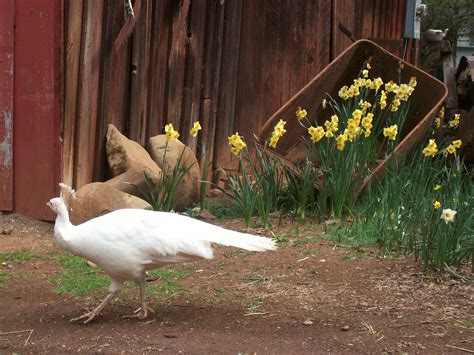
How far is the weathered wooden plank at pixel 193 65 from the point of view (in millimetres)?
7871

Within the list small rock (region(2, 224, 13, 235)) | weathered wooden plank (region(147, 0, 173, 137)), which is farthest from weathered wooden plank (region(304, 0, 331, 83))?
small rock (region(2, 224, 13, 235))

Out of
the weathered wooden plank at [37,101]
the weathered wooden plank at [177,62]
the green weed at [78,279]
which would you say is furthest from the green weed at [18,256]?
the weathered wooden plank at [177,62]

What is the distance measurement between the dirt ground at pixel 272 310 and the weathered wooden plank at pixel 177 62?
2.50 metres

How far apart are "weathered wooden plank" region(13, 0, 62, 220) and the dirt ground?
3.25ft

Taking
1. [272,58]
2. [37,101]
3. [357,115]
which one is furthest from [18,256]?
[272,58]

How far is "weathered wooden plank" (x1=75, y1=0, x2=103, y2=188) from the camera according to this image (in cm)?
645

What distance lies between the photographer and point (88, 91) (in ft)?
21.5

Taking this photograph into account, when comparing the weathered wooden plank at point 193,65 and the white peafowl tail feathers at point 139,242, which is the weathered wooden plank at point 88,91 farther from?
the white peafowl tail feathers at point 139,242

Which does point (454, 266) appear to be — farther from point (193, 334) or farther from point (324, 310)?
point (193, 334)

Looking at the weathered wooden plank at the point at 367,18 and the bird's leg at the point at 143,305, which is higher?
the weathered wooden plank at the point at 367,18

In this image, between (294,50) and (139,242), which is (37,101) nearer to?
(139,242)

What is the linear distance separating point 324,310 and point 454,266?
926 millimetres

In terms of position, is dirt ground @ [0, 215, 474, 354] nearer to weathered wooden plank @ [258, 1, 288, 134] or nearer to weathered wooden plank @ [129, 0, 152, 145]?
weathered wooden plank @ [129, 0, 152, 145]

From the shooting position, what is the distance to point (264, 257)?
5.51 meters
